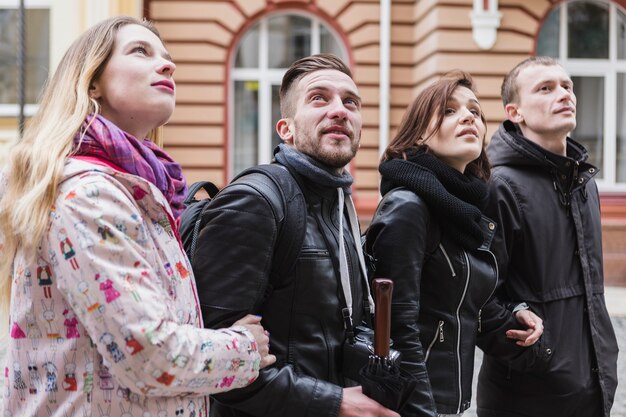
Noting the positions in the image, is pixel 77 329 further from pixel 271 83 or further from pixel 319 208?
pixel 271 83

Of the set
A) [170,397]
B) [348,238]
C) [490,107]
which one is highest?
[490,107]

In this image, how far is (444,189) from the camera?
2.62 meters

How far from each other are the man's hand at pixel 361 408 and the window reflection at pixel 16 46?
1110 centimetres

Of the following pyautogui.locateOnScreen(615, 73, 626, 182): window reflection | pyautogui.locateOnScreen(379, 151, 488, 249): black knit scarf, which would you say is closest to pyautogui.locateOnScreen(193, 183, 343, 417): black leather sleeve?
pyautogui.locateOnScreen(379, 151, 488, 249): black knit scarf

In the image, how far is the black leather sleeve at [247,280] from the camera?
6.69 ft

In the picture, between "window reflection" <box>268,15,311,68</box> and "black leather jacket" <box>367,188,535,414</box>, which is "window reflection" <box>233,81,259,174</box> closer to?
"window reflection" <box>268,15,311,68</box>

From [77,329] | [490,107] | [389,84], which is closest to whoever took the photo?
[77,329]

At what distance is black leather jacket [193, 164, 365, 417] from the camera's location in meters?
2.05

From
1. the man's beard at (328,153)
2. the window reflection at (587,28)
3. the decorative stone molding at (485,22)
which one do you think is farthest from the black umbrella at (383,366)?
the window reflection at (587,28)

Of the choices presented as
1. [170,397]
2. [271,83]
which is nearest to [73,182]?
[170,397]

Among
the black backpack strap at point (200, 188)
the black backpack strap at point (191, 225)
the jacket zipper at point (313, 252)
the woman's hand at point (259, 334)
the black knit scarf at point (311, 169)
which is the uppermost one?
the black knit scarf at point (311, 169)

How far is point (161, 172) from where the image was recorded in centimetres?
188

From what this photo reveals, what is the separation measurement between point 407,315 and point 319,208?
1.42 ft

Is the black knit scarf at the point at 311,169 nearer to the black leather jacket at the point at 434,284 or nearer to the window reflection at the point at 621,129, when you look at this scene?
the black leather jacket at the point at 434,284
